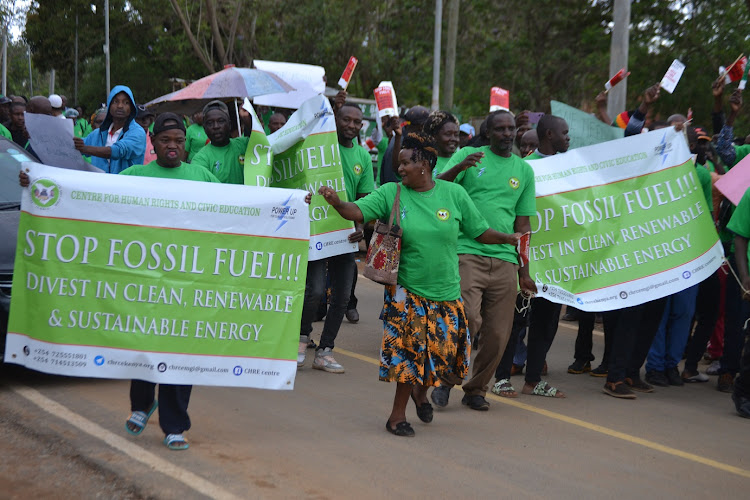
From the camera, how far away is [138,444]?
18.7 ft

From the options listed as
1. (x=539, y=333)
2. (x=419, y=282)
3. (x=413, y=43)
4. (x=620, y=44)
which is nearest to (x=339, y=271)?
(x=539, y=333)

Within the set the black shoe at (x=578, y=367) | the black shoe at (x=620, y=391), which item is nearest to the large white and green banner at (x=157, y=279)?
the black shoe at (x=620, y=391)

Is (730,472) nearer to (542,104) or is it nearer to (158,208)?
(158,208)

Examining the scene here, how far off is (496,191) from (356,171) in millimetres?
1688

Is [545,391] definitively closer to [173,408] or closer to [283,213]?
[283,213]

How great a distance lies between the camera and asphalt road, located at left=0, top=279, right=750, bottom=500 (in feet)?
17.0

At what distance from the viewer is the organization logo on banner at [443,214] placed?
20.4ft

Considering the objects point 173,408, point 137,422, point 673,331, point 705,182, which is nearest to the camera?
point 173,408

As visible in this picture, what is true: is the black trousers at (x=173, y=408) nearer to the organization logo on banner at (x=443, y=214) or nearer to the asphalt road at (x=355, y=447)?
the asphalt road at (x=355, y=447)

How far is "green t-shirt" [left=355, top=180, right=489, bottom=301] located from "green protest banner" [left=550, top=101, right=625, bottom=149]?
232 cm

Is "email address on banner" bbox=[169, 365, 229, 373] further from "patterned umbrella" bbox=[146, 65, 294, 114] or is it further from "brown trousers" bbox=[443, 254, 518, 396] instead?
"patterned umbrella" bbox=[146, 65, 294, 114]

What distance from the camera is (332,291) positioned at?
8328 mm

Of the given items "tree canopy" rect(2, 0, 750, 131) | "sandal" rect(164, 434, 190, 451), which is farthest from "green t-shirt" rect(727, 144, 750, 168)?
"tree canopy" rect(2, 0, 750, 131)

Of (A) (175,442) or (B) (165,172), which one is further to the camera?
(B) (165,172)
